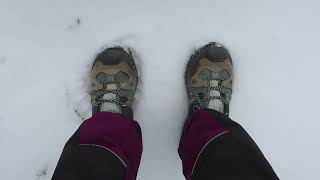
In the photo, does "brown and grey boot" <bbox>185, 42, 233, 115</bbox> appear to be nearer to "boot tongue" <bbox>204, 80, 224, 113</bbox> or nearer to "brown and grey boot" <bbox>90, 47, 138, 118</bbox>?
"boot tongue" <bbox>204, 80, 224, 113</bbox>

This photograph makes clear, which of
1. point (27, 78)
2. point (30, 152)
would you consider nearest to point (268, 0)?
point (27, 78)

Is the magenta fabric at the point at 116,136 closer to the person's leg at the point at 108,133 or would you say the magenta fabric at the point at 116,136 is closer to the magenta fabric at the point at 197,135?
the person's leg at the point at 108,133

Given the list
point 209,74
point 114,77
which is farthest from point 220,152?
point 114,77

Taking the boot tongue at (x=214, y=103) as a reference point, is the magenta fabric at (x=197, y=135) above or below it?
below

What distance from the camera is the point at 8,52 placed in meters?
1.53

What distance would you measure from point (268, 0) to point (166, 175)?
854mm

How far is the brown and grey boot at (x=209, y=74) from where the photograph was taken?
1498mm

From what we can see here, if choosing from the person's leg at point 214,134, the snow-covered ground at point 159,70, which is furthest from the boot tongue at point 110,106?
the person's leg at point 214,134

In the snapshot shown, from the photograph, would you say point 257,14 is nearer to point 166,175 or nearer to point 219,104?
point 219,104

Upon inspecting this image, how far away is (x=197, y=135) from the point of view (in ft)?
4.15

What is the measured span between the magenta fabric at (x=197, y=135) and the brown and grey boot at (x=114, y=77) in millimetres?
291

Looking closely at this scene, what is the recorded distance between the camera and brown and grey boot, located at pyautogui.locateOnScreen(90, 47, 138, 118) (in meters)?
1.50

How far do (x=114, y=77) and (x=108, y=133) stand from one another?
1.24ft

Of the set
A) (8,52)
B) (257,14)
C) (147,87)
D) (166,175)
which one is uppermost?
(257,14)
